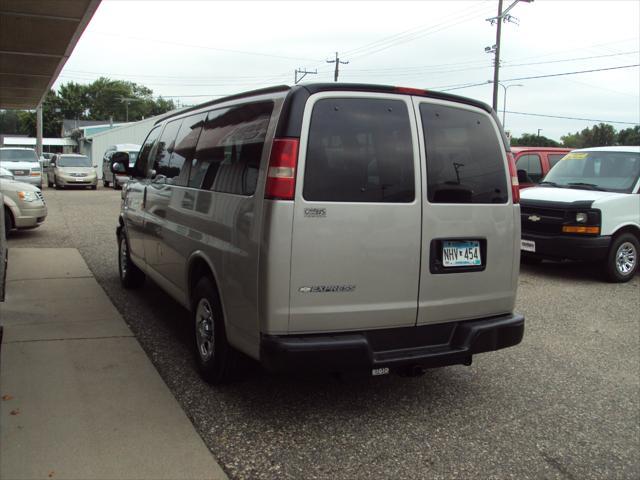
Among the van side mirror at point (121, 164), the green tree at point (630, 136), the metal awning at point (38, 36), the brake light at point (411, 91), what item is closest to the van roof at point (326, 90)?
the brake light at point (411, 91)

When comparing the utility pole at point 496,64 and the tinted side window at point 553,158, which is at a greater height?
the utility pole at point 496,64

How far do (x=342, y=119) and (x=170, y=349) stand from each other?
2701 millimetres

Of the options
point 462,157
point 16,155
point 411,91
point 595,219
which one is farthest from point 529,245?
point 16,155

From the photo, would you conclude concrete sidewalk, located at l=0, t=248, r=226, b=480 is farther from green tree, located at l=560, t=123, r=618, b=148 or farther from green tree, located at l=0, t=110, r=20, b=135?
green tree, located at l=0, t=110, r=20, b=135

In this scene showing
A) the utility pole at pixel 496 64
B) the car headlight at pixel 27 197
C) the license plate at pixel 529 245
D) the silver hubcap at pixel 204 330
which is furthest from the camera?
the utility pole at pixel 496 64

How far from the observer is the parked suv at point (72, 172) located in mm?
25812

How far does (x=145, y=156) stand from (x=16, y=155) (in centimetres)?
1892

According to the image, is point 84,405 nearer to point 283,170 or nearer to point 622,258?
point 283,170

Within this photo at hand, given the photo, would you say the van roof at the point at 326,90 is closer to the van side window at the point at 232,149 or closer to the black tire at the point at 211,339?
the van side window at the point at 232,149

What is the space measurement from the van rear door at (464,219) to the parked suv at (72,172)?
24767 millimetres

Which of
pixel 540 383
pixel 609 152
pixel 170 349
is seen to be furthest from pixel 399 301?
pixel 609 152

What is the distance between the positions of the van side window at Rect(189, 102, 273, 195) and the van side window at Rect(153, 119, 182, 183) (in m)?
0.70

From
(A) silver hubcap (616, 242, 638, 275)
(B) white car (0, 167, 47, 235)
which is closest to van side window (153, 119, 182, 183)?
(B) white car (0, 167, 47, 235)

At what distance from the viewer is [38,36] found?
8.88 metres
